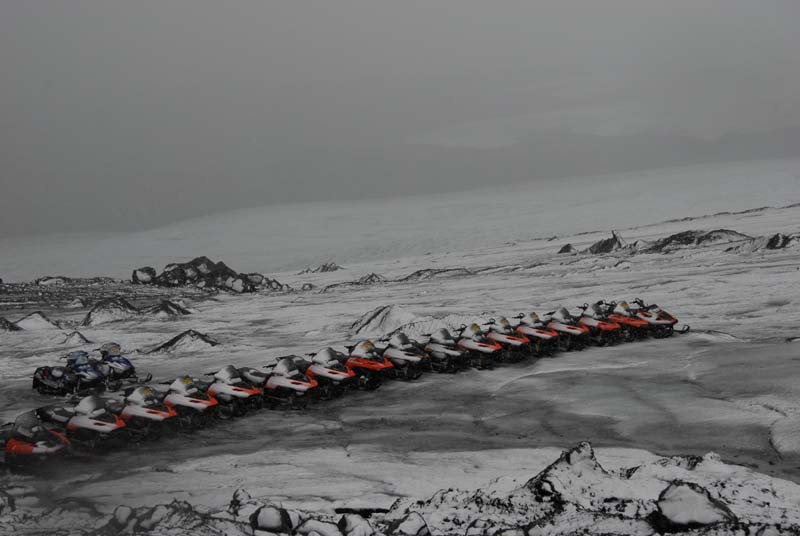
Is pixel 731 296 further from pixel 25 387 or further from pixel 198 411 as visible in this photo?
pixel 25 387

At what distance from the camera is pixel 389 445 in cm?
1218

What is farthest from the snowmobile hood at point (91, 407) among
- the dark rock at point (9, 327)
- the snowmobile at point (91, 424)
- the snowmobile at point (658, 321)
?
the dark rock at point (9, 327)

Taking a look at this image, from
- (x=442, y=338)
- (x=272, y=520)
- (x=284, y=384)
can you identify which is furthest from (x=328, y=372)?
(x=272, y=520)

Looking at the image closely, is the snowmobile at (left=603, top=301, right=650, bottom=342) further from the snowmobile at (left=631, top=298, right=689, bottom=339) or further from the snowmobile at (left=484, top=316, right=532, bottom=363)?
the snowmobile at (left=484, top=316, right=532, bottom=363)

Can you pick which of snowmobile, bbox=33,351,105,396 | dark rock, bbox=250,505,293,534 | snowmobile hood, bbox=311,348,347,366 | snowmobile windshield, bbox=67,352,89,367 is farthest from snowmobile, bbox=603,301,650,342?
dark rock, bbox=250,505,293,534

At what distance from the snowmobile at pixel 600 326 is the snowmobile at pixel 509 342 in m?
2.31

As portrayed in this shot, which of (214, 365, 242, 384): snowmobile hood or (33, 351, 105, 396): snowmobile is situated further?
(33, 351, 105, 396): snowmobile

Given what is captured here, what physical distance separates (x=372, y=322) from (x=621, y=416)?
15.1 meters

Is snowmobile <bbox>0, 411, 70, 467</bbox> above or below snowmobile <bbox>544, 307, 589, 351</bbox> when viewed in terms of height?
above

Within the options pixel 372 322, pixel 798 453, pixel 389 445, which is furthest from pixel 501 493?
pixel 372 322

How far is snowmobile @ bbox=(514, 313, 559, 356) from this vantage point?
20.0 metres

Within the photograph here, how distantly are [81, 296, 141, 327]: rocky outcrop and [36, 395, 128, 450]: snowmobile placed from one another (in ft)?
90.6

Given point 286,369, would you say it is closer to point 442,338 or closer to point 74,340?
point 442,338

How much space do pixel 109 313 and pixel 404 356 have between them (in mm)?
27820
